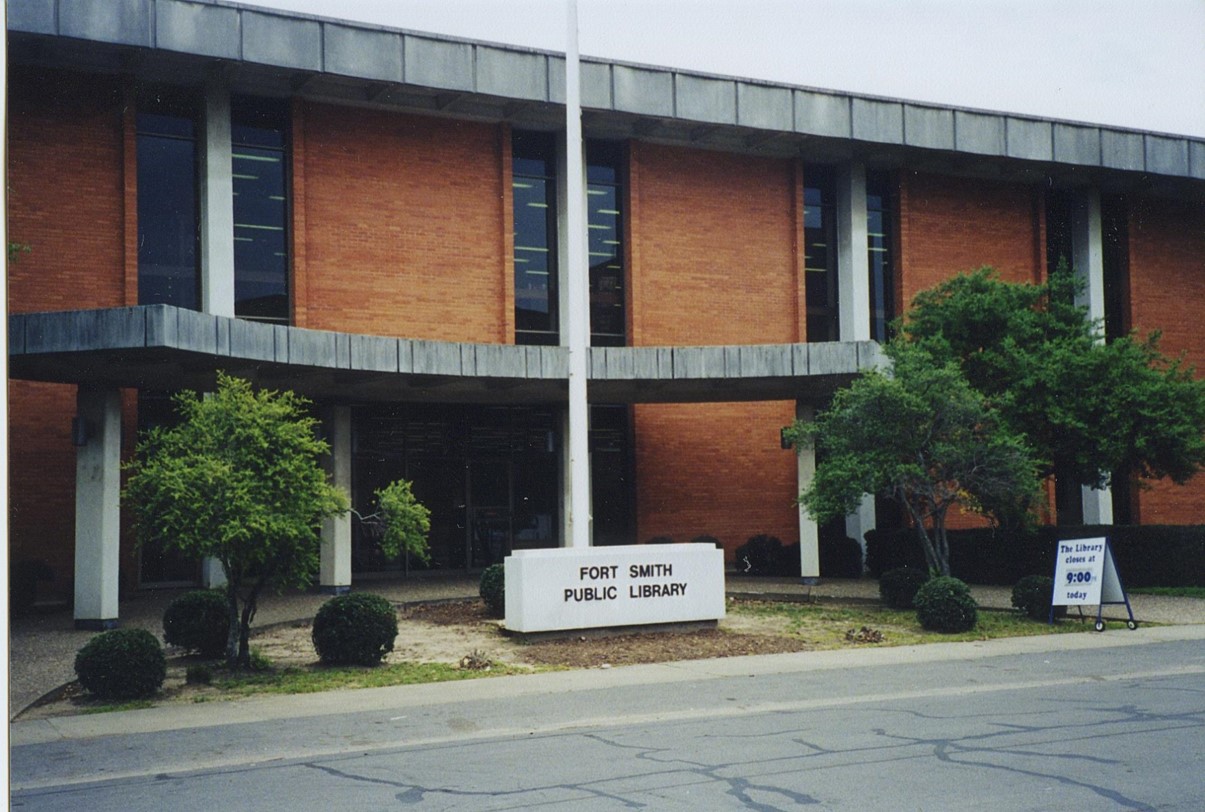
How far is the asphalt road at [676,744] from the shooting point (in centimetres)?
779

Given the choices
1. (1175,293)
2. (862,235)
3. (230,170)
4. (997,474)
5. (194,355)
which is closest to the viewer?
(194,355)

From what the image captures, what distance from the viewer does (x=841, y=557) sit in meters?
29.5

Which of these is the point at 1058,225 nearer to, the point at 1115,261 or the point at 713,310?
the point at 1115,261

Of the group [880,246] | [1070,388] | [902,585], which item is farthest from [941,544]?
[880,246]

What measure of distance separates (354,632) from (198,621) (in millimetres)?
2398

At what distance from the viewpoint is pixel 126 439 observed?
24406mm

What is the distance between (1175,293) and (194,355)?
30.4 meters

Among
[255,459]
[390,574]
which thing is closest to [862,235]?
[390,574]

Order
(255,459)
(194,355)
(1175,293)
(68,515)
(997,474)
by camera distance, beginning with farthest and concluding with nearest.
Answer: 1. (1175,293)
2. (68,515)
3. (997,474)
4. (194,355)
5. (255,459)

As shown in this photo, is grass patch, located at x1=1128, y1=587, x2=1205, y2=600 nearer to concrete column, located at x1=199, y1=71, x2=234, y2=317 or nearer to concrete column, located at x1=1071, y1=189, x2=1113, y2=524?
concrete column, located at x1=1071, y1=189, x2=1113, y2=524

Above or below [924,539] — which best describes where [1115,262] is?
above

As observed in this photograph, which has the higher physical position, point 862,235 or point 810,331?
point 862,235

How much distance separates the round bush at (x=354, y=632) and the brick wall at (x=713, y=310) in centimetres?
1558

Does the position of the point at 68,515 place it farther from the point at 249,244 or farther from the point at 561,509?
the point at 561,509
